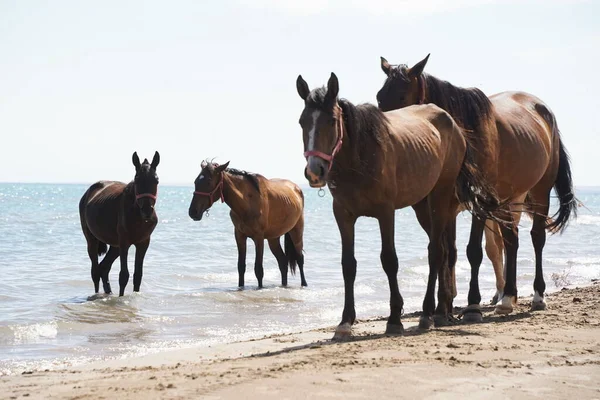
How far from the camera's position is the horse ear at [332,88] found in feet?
21.9

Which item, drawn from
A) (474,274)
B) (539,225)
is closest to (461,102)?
(474,274)

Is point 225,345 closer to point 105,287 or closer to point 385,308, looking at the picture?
point 385,308

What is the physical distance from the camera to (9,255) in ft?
65.3

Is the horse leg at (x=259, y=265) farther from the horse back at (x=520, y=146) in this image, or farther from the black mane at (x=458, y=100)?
the black mane at (x=458, y=100)

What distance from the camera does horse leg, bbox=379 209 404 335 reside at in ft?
23.4

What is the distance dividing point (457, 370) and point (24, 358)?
165 inches

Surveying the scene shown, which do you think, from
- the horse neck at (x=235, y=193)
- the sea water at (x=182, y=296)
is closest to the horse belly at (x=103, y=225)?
the sea water at (x=182, y=296)

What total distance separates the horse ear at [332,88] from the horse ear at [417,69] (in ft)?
6.63

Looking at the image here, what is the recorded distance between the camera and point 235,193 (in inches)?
596

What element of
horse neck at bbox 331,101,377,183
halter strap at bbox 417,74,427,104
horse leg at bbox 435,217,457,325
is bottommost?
horse leg at bbox 435,217,457,325

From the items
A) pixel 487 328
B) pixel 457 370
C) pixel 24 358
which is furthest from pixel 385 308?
pixel 457 370

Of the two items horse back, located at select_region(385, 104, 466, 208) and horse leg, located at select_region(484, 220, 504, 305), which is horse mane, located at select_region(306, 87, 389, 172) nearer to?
horse back, located at select_region(385, 104, 466, 208)

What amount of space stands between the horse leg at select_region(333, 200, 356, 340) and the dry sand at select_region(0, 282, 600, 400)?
0.17 m

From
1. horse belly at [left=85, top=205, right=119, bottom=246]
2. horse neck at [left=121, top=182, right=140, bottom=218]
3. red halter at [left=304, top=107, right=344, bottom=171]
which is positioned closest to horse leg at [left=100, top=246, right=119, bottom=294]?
horse belly at [left=85, top=205, right=119, bottom=246]
